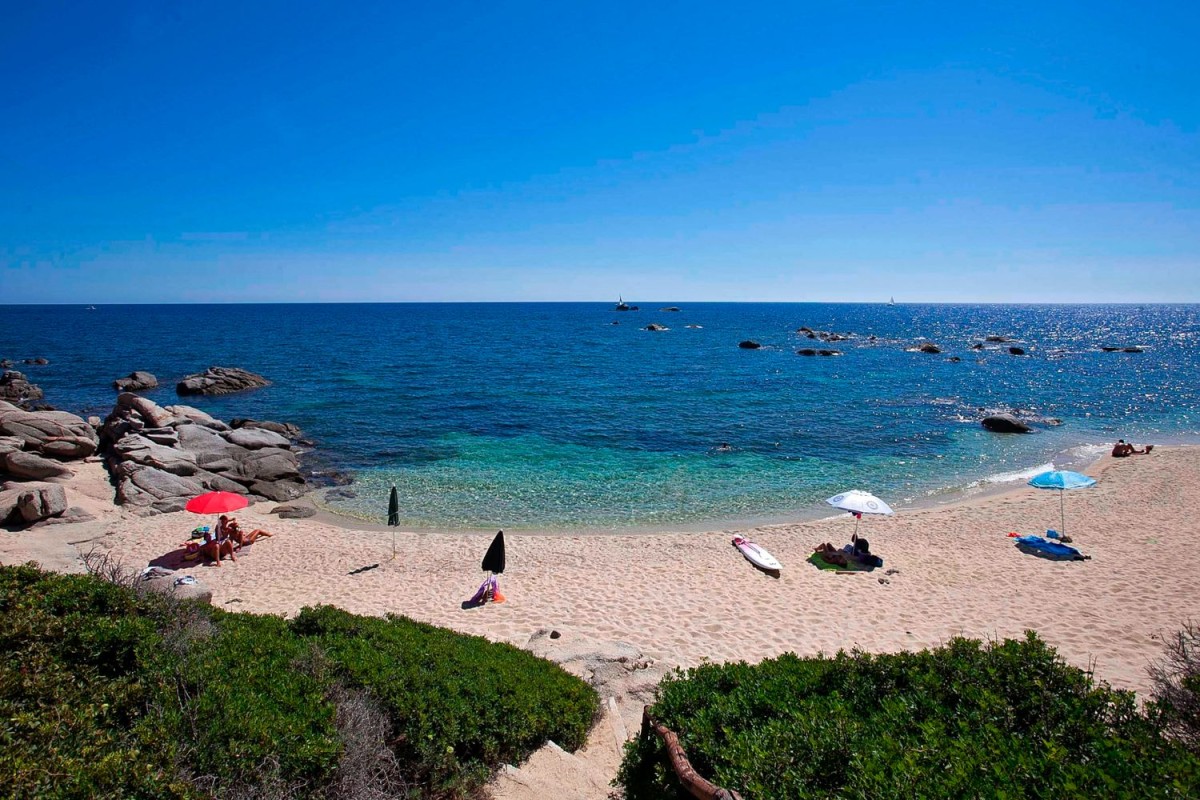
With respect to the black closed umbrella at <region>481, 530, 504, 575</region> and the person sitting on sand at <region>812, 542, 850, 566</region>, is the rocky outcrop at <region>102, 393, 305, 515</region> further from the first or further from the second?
the person sitting on sand at <region>812, 542, 850, 566</region>

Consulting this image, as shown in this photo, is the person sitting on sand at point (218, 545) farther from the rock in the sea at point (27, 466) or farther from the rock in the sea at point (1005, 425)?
the rock in the sea at point (1005, 425)

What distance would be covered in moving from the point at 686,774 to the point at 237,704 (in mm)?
4385

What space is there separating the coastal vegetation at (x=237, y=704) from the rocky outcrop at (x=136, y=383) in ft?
163

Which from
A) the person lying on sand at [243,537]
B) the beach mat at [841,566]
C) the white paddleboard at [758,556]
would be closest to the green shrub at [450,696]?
the white paddleboard at [758,556]

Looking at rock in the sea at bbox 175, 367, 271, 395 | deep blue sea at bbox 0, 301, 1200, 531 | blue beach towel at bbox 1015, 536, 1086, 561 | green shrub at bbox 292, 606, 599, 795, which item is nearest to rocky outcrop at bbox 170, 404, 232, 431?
deep blue sea at bbox 0, 301, 1200, 531

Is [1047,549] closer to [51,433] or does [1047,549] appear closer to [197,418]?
[197,418]

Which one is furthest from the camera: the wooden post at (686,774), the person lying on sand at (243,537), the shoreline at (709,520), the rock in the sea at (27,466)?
the rock in the sea at (27,466)

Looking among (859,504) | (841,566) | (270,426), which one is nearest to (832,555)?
(841,566)

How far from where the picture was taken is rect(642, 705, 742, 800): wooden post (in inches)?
186

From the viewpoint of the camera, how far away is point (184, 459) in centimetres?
2448

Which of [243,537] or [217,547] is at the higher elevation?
[217,547]

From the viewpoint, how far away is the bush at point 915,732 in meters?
4.36

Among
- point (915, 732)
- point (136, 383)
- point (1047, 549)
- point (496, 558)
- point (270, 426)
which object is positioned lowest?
point (1047, 549)

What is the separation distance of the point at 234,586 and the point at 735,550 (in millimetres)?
14374
